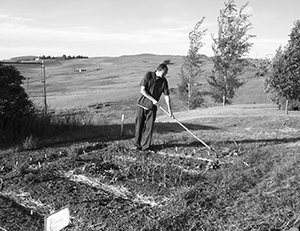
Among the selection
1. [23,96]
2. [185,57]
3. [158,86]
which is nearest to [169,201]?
[158,86]

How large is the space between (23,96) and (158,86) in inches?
116

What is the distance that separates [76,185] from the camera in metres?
4.93

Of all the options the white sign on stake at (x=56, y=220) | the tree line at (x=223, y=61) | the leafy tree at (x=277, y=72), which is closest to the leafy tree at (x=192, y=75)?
the tree line at (x=223, y=61)

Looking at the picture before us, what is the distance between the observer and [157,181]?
5051mm

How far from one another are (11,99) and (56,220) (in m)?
4.97

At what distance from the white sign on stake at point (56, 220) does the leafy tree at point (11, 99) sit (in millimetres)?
4768

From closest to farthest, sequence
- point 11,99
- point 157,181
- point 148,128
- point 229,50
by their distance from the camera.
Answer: point 157,181
point 148,128
point 11,99
point 229,50

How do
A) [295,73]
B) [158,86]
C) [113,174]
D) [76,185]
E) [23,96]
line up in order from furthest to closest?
[295,73], [23,96], [158,86], [113,174], [76,185]

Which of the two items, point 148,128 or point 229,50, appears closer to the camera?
point 148,128

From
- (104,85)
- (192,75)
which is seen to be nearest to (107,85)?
(104,85)

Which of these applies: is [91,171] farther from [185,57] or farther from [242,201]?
[185,57]

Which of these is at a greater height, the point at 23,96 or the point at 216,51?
the point at 216,51

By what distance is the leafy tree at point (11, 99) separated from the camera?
727 cm

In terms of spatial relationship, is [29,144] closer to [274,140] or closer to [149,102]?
[149,102]
